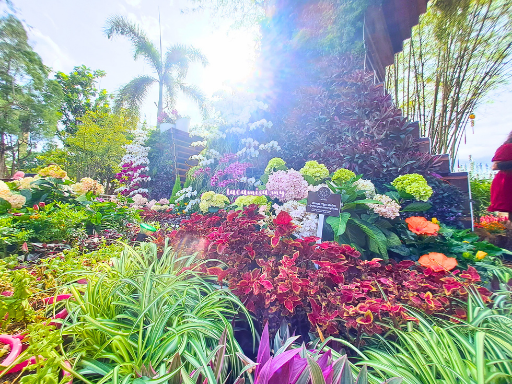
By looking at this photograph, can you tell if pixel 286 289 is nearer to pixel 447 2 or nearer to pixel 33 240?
pixel 33 240

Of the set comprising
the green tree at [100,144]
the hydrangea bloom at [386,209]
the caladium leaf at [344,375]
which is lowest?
the caladium leaf at [344,375]

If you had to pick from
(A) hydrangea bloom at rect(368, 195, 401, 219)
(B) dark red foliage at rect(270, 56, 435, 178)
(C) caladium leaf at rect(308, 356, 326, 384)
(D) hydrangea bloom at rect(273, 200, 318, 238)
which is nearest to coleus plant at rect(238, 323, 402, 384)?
(C) caladium leaf at rect(308, 356, 326, 384)

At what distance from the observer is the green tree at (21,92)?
10.4 m

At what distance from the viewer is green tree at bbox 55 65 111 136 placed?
12609 mm

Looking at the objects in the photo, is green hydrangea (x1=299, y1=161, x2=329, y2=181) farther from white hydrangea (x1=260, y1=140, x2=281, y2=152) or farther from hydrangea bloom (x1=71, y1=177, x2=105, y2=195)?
hydrangea bloom (x1=71, y1=177, x2=105, y2=195)

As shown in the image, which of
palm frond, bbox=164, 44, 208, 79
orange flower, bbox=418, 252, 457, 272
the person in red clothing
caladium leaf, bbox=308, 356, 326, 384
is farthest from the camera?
palm frond, bbox=164, 44, 208, 79

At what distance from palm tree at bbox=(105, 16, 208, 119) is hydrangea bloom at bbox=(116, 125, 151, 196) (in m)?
3.10

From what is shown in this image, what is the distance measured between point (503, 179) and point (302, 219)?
244 centimetres

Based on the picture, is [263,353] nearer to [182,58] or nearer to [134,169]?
[134,169]

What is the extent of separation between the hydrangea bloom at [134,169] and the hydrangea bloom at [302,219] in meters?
5.18

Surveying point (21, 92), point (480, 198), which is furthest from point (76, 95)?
point (480, 198)

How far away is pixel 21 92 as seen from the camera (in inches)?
429

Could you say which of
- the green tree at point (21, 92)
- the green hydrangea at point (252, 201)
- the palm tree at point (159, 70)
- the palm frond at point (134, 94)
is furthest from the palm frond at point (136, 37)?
the green hydrangea at point (252, 201)

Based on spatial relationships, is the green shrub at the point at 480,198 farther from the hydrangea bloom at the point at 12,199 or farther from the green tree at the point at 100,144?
the green tree at the point at 100,144
